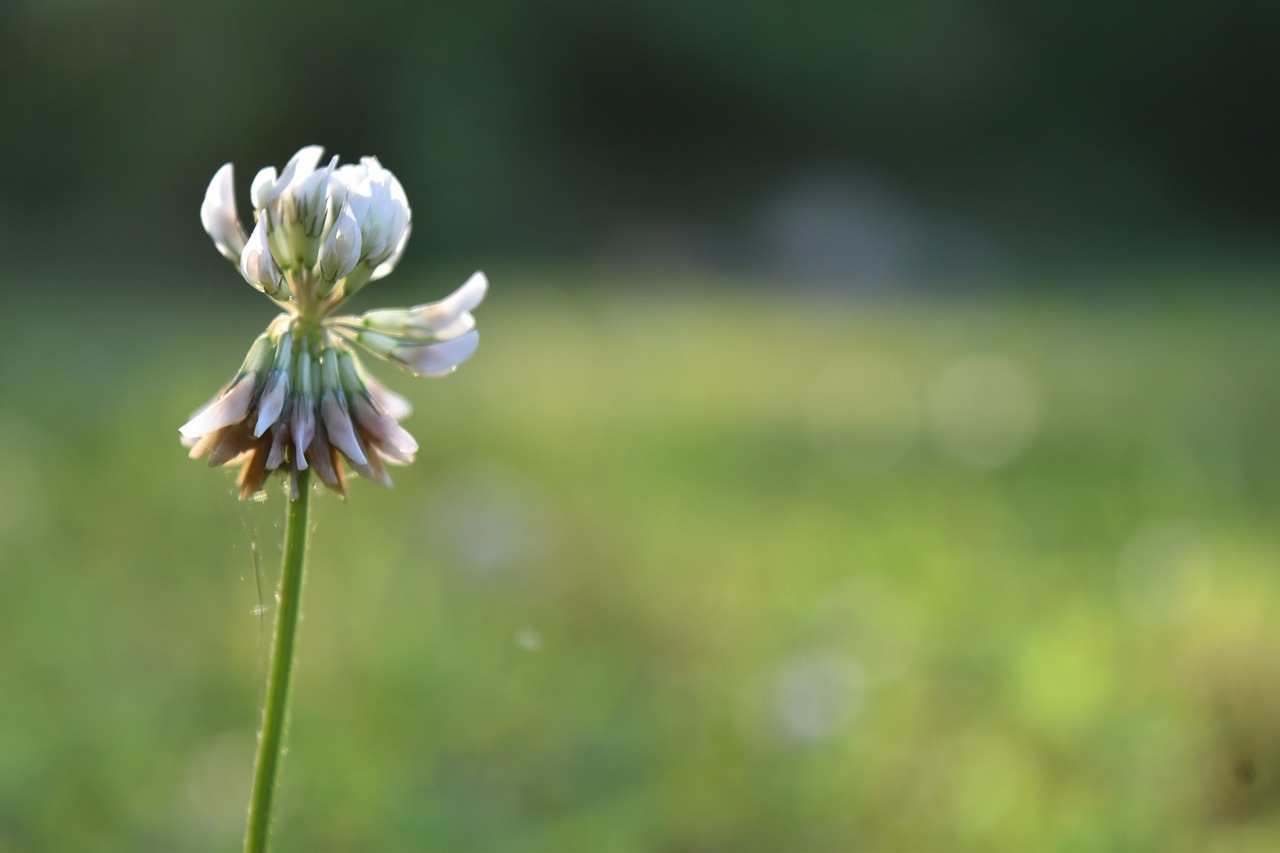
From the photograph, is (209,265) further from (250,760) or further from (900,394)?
(250,760)

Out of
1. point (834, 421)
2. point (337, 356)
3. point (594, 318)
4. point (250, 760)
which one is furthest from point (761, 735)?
point (594, 318)

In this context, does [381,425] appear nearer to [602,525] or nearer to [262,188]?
[262,188]

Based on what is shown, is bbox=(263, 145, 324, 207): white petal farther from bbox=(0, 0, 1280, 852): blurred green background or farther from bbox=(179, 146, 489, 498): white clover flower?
bbox=(0, 0, 1280, 852): blurred green background

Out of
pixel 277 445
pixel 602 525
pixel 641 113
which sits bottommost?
pixel 277 445

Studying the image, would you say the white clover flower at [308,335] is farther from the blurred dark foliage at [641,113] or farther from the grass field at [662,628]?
the blurred dark foliage at [641,113]

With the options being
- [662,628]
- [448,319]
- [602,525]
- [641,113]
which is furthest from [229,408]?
[641,113]

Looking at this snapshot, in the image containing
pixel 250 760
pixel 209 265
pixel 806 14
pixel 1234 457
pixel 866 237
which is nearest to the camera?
pixel 250 760
